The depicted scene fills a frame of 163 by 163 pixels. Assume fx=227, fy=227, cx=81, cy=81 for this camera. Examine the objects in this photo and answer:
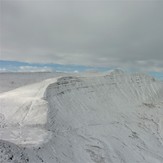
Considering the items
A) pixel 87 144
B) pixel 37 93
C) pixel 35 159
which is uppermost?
pixel 37 93

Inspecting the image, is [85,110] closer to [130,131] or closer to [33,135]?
[130,131]

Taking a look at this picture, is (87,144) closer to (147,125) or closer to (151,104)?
(147,125)

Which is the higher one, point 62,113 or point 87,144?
point 62,113

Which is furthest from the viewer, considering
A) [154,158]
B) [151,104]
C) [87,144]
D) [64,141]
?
[151,104]

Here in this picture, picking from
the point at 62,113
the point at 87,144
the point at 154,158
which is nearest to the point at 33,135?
the point at 87,144

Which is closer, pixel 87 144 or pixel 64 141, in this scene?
pixel 64 141

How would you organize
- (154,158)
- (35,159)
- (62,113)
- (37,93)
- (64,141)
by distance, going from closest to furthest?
(35,159), (64,141), (154,158), (62,113), (37,93)
